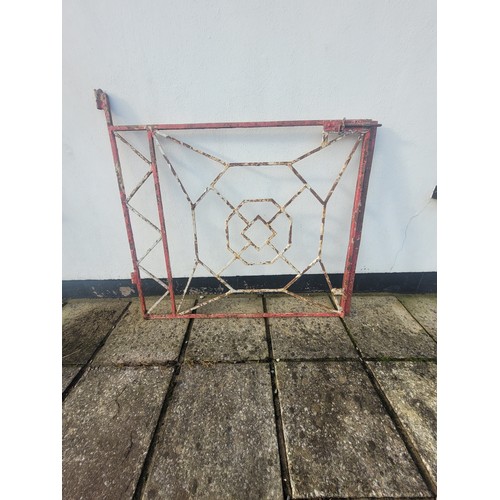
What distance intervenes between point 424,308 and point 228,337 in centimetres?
179

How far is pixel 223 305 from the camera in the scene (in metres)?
2.39

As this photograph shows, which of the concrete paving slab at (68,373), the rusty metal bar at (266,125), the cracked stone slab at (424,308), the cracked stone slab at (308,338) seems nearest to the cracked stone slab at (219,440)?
the cracked stone slab at (308,338)

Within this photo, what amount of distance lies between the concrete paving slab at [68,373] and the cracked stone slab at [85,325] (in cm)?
4

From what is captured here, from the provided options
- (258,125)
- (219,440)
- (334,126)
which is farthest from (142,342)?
(334,126)

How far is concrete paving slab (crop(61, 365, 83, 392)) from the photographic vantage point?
1699 millimetres

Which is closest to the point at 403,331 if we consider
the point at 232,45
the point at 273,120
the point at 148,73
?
Answer: the point at 273,120

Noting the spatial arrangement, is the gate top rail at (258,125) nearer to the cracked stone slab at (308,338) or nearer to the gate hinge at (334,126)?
the gate hinge at (334,126)

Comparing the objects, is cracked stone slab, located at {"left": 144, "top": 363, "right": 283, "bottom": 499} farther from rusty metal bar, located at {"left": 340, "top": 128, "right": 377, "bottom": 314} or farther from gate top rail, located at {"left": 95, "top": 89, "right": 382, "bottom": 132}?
gate top rail, located at {"left": 95, "top": 89, "right": 382, "bottom": 132}

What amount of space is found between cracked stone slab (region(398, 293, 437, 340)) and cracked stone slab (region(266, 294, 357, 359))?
0.70 m

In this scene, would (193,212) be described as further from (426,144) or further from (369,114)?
(426,144)

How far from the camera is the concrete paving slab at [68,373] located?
170 centimetres

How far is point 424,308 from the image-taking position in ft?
7.65

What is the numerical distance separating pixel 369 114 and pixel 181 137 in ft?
4.69

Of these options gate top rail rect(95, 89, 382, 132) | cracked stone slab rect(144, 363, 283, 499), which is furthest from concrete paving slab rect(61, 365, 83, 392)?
gate top rail rect(95, 89, 382, 132)
